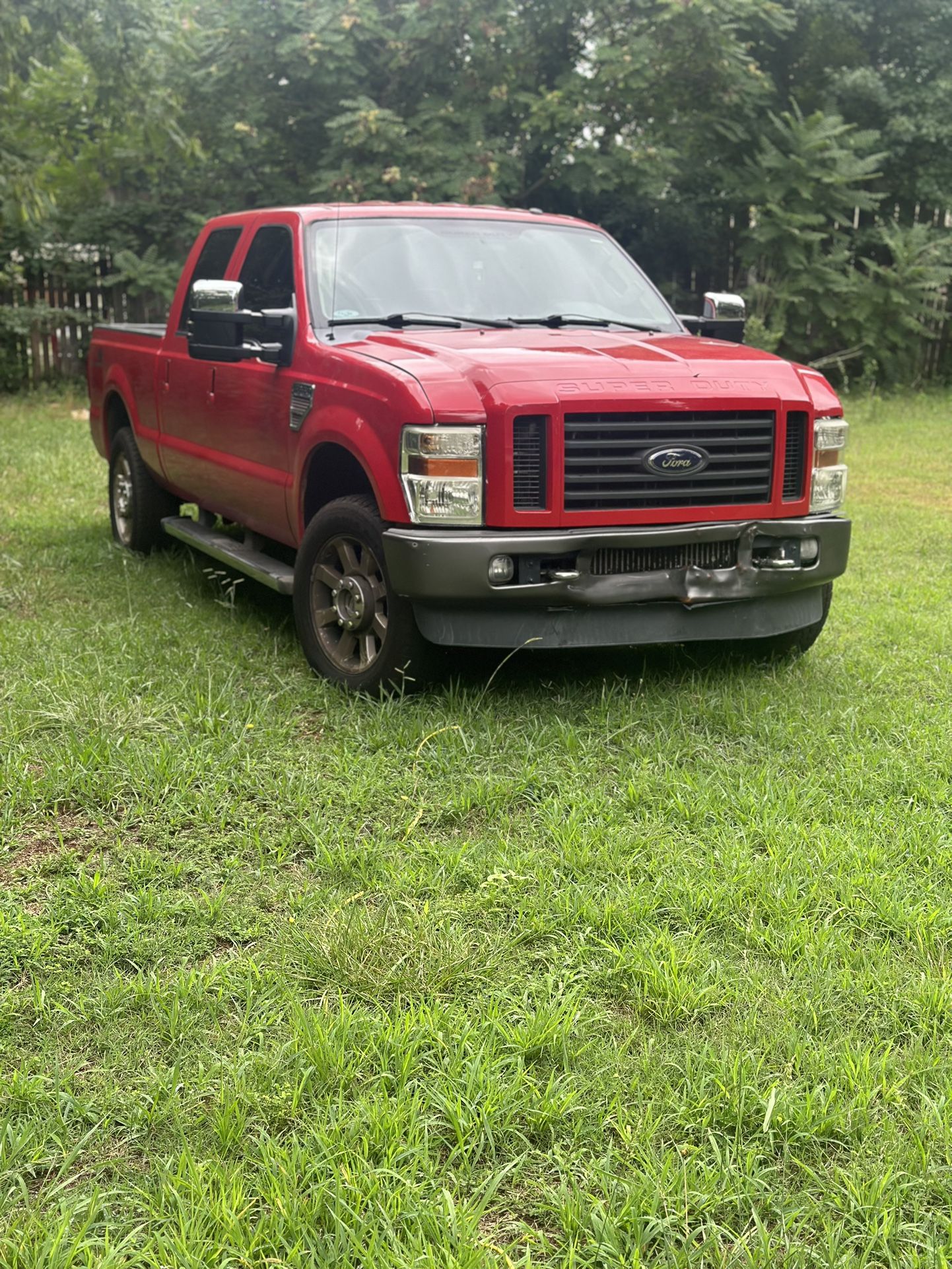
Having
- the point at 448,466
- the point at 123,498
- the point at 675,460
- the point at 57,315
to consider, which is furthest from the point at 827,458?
the point at 57,315

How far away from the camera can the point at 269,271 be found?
20.9 ft

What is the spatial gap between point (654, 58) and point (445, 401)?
14.9 m

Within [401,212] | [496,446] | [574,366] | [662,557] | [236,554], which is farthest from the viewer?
[236,554]

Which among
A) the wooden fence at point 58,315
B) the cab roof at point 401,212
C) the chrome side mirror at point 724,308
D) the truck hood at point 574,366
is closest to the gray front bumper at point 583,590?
the truck hood at point 574,366

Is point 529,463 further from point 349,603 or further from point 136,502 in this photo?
point 136,502

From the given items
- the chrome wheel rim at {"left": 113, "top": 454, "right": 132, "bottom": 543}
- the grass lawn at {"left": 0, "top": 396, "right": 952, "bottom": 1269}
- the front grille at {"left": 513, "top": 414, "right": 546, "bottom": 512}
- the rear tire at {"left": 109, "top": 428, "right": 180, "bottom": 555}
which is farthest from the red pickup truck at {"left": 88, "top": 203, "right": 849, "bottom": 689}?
the chrome wheel rim at {"left": 113, "top": 454, "right": 132, "bottom": 543}

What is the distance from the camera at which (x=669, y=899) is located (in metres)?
3.43

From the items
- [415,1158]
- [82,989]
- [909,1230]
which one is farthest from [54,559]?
[909,1230]

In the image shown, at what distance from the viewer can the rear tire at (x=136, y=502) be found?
7.88 metres

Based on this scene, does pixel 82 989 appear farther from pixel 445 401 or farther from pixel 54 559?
pixel 54 559

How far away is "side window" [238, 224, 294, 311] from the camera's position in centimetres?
610

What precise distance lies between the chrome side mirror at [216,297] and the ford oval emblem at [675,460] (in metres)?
2.00

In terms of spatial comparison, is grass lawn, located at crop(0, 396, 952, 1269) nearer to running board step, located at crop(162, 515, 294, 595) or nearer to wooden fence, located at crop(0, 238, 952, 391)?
running board step, located at crop(162, 515, 294, 595)

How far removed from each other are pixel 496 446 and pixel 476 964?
211cm
